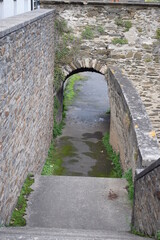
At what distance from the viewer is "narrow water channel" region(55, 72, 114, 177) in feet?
33.6

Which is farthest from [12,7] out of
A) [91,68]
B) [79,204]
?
[79,204]

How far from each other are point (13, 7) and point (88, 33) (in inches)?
99.9

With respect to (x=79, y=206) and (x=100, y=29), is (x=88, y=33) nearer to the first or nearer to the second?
(x=100, y=29)

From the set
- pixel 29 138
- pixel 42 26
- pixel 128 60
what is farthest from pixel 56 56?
pixel 29 138

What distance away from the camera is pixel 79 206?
6.27 m

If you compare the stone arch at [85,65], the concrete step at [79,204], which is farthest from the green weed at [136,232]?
the stone arch at [85,65]

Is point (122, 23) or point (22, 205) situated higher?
point (122, 23)

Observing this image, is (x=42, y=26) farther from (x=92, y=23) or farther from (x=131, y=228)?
(x=131, y=228)

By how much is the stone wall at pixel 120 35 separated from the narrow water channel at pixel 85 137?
8.10 ft

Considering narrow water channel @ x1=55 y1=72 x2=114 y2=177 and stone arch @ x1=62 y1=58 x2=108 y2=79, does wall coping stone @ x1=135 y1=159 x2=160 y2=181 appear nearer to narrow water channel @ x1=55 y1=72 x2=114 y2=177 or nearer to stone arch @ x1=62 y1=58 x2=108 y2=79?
narrow water channel @ x1=55 y1=72 x2=114 y2=177

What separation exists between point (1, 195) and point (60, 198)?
72.6 inches

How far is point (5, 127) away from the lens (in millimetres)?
4973

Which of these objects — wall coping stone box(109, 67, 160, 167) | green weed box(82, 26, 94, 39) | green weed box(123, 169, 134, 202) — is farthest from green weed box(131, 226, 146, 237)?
green weed box(82, 26, 94, 39)

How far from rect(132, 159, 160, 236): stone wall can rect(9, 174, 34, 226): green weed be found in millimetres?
1767
